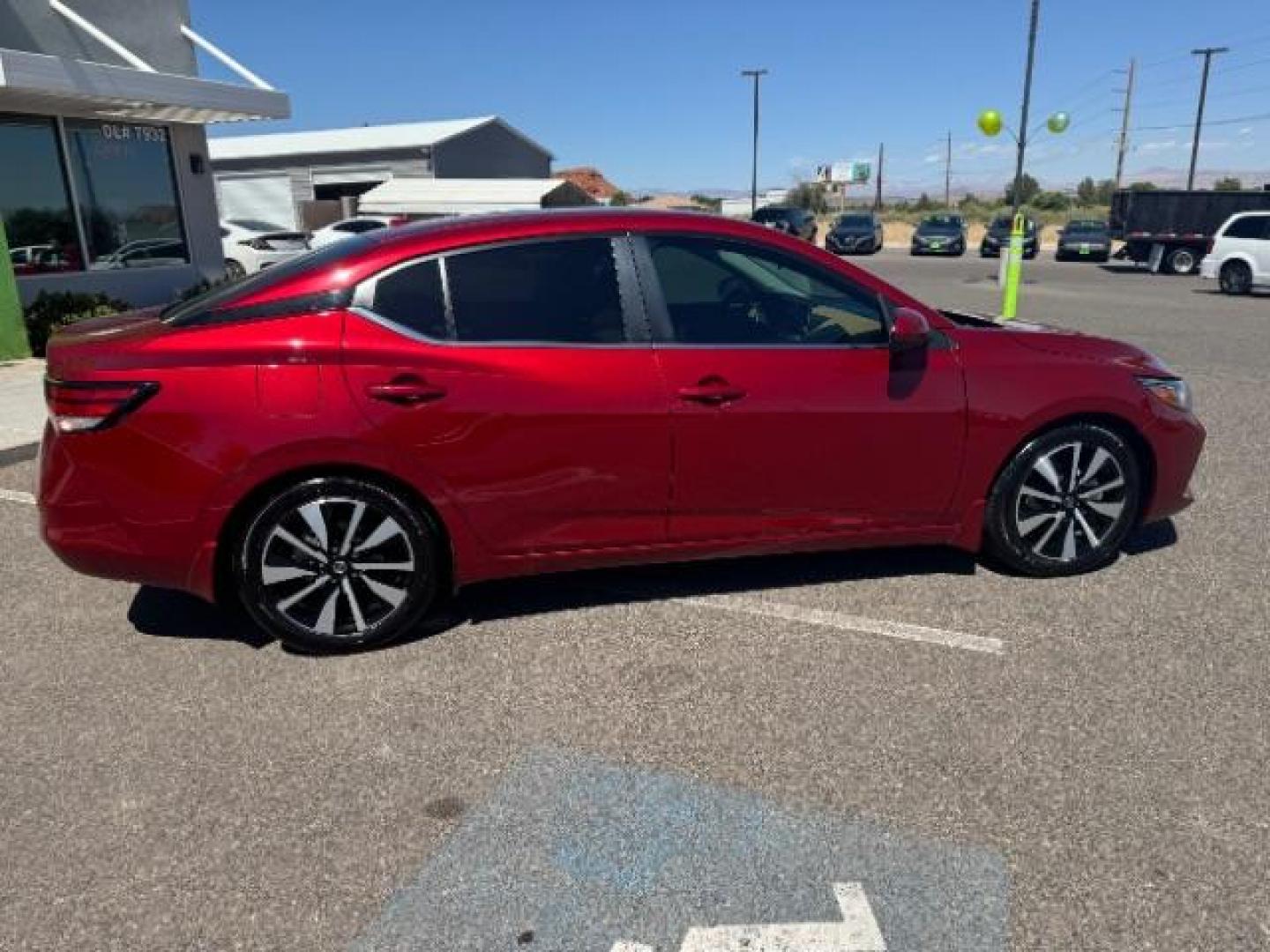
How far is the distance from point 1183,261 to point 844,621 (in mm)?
26774

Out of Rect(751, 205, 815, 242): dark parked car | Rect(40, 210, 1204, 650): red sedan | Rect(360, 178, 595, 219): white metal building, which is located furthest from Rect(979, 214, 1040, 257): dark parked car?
Rect(40, 210, 1204, 650): red sedan

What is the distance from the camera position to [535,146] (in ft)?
167

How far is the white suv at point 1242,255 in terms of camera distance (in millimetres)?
18875

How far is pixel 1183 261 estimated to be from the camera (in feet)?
84.1

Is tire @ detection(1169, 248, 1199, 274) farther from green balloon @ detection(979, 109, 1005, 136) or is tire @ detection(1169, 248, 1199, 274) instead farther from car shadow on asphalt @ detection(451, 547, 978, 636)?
car shadow on asphalt @ detection(451, 547, 978, 636)

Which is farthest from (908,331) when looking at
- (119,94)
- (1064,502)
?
(119,94)

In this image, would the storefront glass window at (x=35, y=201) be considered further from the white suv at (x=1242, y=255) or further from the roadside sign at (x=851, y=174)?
the roadside sign at (x=851, y=174)

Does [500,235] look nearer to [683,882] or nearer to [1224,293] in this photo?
[683,882]

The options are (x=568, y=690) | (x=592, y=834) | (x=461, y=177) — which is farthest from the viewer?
(x=461, y=177)

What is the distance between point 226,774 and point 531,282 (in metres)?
1.97

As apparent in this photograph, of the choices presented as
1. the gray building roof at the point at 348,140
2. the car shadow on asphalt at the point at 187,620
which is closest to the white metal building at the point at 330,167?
the gray building roof at the point at 348,140

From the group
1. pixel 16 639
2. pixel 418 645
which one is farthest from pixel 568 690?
pixel 16 639

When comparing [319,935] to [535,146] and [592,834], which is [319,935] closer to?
[592,834]

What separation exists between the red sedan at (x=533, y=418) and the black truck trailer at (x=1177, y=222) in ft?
81.4
